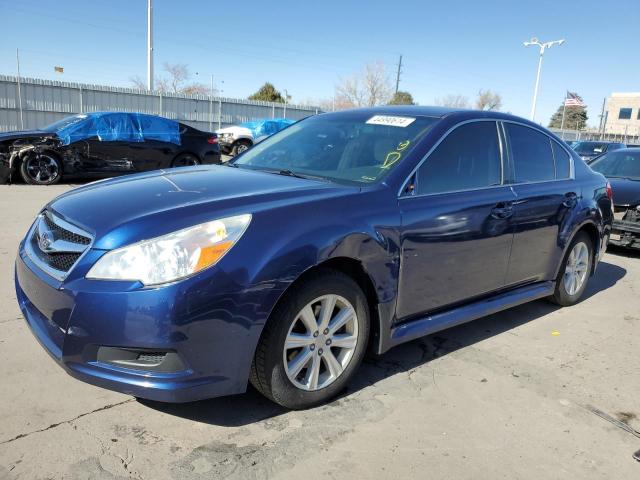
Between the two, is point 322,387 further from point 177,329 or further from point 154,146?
point 154,146

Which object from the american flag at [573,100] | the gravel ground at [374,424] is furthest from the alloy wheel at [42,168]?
the american flag at [573,100]

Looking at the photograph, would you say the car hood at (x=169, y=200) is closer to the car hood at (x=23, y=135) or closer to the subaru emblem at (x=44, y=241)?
the subaru emblem at (x=44, y=241)

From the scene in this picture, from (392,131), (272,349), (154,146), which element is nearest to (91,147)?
(154,146)

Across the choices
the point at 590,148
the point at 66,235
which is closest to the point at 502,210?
the point at 66,235

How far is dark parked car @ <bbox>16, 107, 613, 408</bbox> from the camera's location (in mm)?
2320

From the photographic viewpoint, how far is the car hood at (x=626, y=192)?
6.99m

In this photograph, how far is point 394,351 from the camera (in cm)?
376

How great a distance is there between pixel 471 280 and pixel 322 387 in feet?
4.41

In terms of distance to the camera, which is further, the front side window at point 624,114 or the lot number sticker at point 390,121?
the front side window at point 624,114

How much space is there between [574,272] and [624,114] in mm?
85477

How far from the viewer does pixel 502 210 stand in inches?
145

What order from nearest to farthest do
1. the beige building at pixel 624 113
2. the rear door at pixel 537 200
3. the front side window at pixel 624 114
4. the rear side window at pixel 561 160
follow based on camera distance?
1. the rear door at pixel 537 200
2. the rear side window at pixel 561 160
3. the beige building at pixel 624 113
4. the front side window at pixel 624 114

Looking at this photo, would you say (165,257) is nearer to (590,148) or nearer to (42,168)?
(42,168)

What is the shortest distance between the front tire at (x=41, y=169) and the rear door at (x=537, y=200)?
9357 mm
